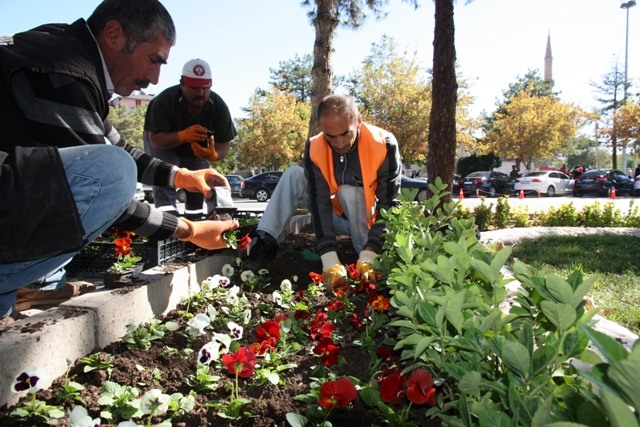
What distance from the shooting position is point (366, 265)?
271cm

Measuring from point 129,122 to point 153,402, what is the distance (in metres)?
54.9

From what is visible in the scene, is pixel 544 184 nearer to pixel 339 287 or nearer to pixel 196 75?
pixel 196 75

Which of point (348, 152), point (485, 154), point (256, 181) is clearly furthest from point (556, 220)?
point (485, 154)

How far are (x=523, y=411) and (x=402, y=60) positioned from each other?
1189 inches

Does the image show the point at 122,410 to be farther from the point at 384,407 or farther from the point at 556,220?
the point at 556,220

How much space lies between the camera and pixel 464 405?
2.93 ft

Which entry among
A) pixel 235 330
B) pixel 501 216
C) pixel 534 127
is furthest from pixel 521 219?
pixel 534 127

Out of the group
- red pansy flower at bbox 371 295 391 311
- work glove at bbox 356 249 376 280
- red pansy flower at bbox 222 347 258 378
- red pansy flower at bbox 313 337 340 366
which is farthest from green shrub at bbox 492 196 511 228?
red pansy flower at bbox 222 347 258 378

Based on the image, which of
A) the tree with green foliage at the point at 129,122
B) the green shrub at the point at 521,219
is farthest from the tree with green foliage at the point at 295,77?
the green shrub at the point at 521,219

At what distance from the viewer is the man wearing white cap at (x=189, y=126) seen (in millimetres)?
3704

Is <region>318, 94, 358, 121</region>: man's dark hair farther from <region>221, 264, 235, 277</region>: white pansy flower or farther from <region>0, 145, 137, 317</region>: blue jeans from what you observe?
<region>0, 145, 137, 317</region>: blue jeans

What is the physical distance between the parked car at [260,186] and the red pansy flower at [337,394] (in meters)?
22.7

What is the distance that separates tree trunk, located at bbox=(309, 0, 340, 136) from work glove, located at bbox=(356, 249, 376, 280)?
13.0 feet

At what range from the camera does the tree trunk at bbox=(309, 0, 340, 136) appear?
6.71m
